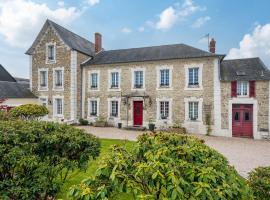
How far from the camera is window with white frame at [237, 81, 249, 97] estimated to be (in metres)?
14.2

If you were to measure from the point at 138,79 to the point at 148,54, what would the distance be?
250 centimetres

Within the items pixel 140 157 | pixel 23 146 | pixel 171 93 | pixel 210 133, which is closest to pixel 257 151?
pixel 210 133

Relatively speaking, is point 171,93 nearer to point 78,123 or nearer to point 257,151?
point 257,151

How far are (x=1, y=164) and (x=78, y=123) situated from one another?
16.5 m

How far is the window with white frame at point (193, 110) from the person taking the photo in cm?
1566

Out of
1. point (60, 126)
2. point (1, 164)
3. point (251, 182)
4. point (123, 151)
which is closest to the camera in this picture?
point (123, 151)

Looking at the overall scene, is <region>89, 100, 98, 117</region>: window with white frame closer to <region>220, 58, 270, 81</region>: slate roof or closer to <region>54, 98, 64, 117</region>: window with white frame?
<region>54, 98, 64, 117</region>: window with white frame

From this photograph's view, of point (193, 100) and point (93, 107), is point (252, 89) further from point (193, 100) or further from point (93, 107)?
point (93, 107)

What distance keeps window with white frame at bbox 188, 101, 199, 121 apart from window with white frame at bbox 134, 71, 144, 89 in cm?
434

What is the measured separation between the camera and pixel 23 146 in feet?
9.73

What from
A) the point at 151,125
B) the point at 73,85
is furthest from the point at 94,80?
the point at 151,125

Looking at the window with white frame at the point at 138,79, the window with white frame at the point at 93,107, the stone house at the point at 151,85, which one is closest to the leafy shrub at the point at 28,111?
the stone house at the point at 151,85

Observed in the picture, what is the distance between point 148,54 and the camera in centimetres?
1811

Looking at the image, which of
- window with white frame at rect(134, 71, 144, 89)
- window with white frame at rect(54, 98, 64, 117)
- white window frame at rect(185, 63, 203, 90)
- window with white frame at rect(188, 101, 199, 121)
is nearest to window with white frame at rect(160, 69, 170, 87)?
white window frame at rect(185, 63, 203, 90)
